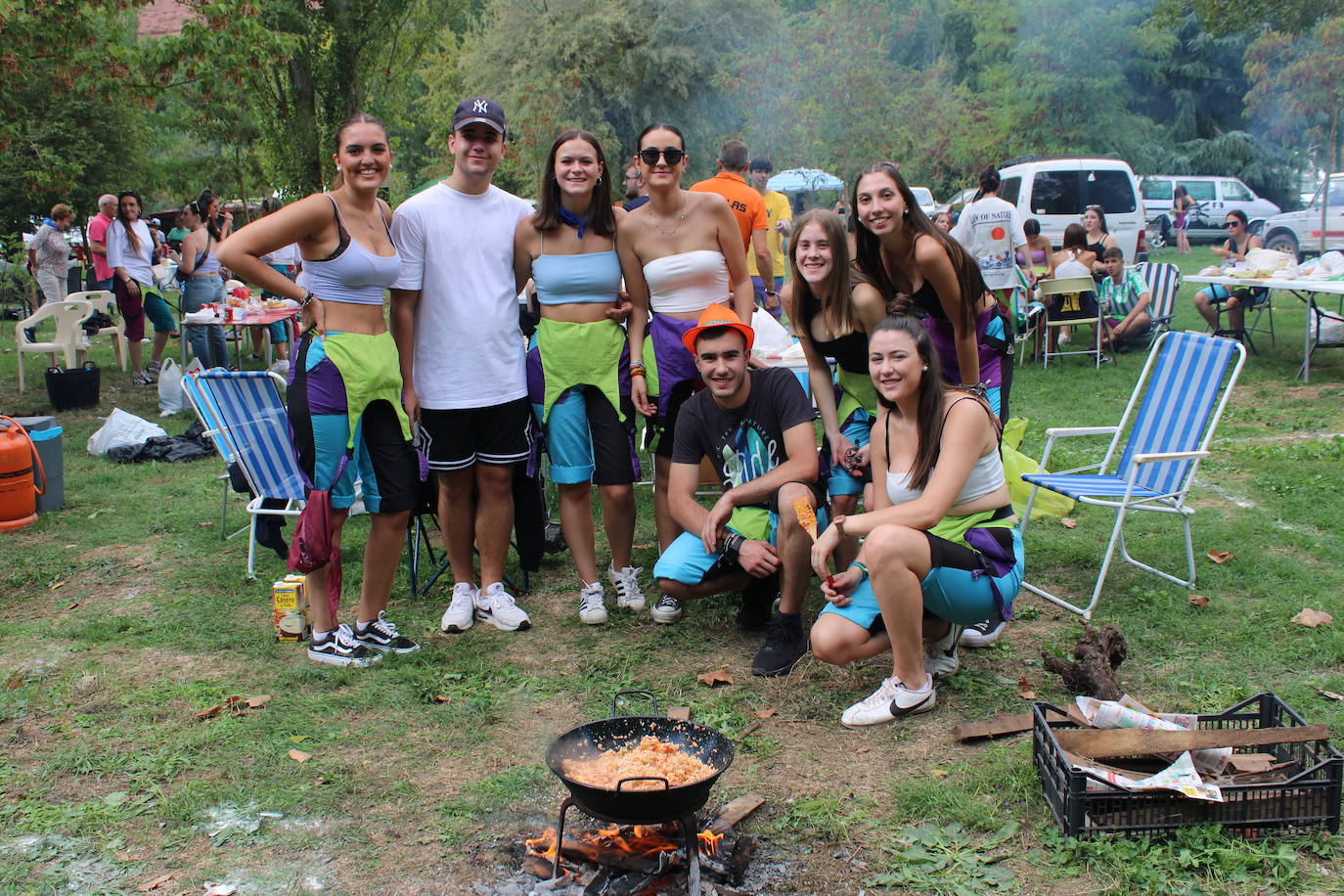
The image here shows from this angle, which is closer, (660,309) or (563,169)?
(563,169)

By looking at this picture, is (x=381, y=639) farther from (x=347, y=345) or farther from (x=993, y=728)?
(x=993, y=728)

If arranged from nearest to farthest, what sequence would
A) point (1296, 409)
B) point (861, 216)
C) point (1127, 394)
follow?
point (861, 216), point (1296, 409), point (1127, 394)

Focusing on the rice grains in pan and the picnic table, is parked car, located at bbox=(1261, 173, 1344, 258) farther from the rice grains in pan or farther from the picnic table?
the rice grains in pan

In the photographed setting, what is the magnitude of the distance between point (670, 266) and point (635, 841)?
244 cm

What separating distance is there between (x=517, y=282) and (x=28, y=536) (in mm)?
3720

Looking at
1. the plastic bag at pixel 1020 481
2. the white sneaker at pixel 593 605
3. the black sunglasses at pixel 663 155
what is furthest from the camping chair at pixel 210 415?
the plastic bag at pixel 1020 481

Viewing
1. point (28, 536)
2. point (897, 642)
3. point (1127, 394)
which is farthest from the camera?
point (1127, 394)

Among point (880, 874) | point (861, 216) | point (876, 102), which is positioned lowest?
point (880, 874)

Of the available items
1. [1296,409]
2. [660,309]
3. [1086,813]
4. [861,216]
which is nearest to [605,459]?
[660,309]

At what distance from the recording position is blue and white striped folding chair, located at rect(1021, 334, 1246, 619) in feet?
14.6

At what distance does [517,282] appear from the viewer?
14.4 ft

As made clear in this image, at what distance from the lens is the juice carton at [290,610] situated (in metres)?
4.43

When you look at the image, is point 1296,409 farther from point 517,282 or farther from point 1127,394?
point 517,282

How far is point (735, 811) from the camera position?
9.84 ft
